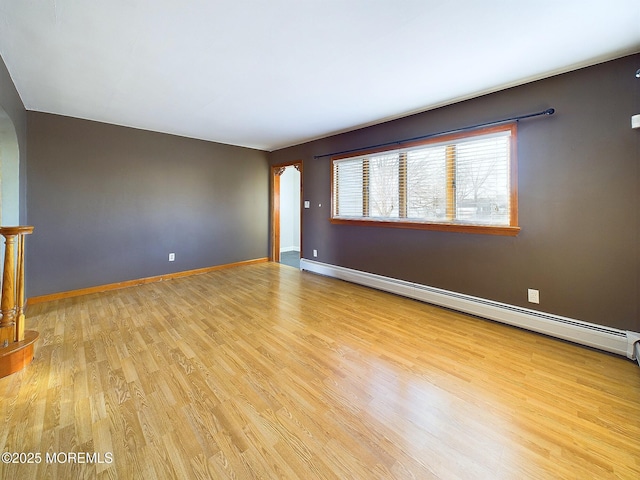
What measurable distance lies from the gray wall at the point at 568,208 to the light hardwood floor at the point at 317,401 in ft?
1.51

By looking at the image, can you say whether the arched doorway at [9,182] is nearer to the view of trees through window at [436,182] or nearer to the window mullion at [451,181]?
the view of trees through window at [436,182]

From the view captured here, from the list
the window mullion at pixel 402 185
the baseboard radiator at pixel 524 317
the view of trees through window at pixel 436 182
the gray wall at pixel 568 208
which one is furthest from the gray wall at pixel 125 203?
the gray wall at pixel 568 208

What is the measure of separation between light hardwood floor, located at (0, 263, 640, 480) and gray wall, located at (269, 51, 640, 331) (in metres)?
0.46

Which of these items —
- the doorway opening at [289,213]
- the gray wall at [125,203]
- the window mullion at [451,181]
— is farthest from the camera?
the doorway opening at [289,213]

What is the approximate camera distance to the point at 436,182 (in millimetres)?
3297

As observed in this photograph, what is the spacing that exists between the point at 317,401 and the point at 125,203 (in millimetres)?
4095

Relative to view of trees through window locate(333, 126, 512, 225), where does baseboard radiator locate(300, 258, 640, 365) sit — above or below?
below

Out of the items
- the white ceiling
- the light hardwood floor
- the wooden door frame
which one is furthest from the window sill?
the wooden door frame

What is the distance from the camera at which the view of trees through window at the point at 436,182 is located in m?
2.82

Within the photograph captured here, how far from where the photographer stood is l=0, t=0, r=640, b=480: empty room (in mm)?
1427

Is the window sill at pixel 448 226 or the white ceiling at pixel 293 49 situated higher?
the white ceiling at pixel 293 49

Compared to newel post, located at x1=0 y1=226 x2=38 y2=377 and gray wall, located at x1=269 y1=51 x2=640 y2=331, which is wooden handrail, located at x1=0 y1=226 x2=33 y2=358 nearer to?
newel post, located at x1=0 y1=226 x2=38 y2=377

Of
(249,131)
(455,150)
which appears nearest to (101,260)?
(249,131)

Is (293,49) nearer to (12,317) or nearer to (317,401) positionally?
(317,401)
